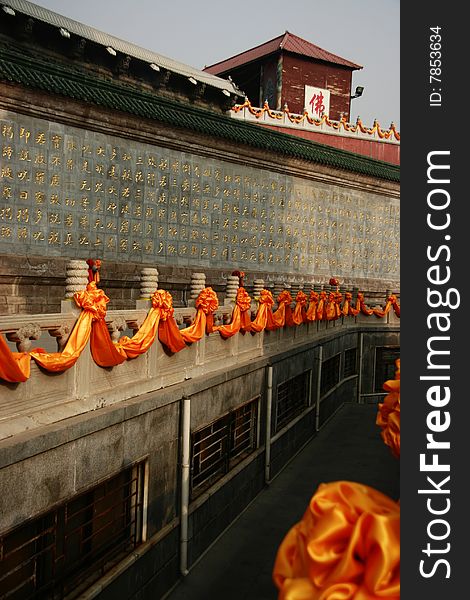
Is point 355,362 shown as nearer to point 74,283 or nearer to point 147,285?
point 147,285

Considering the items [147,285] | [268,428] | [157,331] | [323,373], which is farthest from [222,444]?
[323,373]

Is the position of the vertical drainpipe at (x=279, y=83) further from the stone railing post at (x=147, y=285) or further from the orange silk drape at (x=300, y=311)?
the stone railing post at (x=147, y=285)

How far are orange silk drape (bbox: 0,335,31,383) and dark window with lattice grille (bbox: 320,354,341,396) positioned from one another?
12.0m

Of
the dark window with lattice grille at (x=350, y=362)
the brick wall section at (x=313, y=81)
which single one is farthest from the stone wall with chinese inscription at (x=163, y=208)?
the brick wall section at (x=313, y=81)

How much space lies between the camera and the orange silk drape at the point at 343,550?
7.98 feet

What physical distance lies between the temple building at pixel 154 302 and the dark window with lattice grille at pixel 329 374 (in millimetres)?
86

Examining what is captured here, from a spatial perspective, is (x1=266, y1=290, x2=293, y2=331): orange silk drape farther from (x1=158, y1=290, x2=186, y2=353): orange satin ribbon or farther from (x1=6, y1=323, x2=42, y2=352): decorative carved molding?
(x1=6, y1=323, x2=42, y2=352): decorative carved molding

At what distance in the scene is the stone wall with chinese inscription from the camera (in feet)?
45.0

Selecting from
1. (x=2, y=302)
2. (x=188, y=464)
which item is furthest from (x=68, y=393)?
(x=2, y=302)

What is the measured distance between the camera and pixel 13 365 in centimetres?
548

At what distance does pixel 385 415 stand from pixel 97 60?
17458mm

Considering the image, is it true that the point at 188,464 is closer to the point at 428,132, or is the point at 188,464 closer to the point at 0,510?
the point at 0,510

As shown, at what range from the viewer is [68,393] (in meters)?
6.47

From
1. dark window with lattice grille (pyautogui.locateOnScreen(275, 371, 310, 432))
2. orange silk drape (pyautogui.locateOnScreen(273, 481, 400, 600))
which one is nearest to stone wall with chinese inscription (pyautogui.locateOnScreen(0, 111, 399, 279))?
dark window with lattice grille (pyautogui.locateOnScreen(275, 371, 310, 432))
